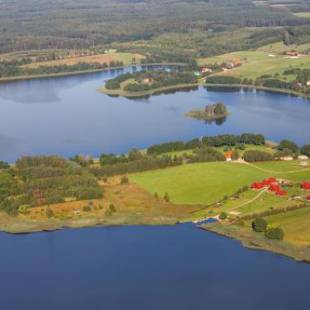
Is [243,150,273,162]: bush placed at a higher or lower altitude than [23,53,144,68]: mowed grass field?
lower

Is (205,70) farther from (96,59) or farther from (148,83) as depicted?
(96,59)

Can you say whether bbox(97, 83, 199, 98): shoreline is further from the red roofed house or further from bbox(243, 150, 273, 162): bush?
the red roofed house

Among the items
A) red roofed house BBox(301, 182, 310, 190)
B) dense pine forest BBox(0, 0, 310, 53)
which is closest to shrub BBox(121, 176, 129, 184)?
red roofed house BBox(301, 182, 310, 190)

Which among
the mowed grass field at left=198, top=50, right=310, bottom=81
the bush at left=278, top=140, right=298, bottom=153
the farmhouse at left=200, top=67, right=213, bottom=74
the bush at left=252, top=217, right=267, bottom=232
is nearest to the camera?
the bush at left=252, top=217, right=267, bottom=232

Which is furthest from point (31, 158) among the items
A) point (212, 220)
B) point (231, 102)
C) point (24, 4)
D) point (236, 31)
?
point (24, 4)

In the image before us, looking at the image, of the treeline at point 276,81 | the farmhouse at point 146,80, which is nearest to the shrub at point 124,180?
the treeline at point 276,81

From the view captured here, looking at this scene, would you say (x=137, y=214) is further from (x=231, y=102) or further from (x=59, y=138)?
(x=231, y=102)

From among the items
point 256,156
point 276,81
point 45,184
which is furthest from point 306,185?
point 276,81

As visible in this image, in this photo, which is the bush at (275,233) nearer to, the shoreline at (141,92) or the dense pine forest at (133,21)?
the shoreline at (141,92)
